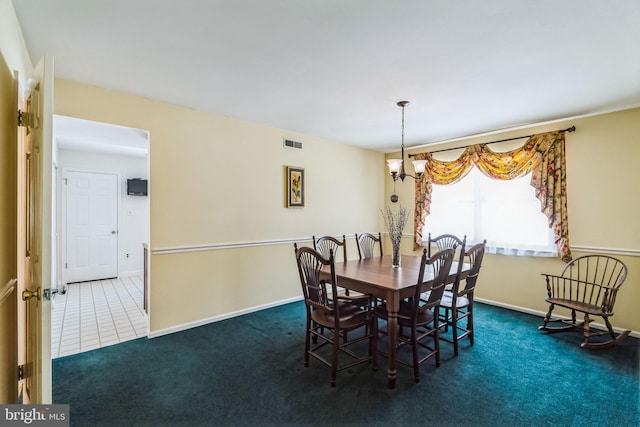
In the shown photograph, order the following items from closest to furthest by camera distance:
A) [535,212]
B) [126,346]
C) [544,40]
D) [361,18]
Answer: [361,18] < [544,40] < [126,346] < [535,212]

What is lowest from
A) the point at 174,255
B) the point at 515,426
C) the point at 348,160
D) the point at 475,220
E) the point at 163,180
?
the point at 515,426

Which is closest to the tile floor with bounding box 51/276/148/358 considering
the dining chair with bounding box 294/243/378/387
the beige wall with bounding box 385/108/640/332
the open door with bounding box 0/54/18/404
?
the open door with bounding box 0/54/18/404

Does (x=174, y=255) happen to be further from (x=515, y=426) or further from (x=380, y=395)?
(x=515, y=426)

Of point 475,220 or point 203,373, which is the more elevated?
point 475,220

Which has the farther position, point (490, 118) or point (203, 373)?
point (490, 118)

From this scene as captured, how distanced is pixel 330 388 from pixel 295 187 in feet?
8.65

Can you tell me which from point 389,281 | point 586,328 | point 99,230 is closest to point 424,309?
point 389,281

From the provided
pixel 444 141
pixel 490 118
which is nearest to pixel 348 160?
pixel 444 141

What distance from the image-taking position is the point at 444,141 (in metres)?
4.63

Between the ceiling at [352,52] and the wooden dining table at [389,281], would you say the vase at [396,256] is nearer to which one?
the wooden dining table at [389,281]

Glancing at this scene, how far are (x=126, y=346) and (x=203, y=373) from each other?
1011mm

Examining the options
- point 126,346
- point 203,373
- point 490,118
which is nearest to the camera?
point 203,373

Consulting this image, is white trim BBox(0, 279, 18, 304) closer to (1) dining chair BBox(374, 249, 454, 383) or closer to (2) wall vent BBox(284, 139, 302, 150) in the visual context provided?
(1) dining chair BBox(374, 249, 454, 383)

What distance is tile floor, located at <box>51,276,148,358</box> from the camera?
2.91m
